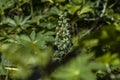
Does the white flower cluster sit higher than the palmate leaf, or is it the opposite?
the palmate leaf

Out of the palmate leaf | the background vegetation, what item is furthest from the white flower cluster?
the palmate leaf

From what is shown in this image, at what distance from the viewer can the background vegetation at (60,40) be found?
1.84 feet

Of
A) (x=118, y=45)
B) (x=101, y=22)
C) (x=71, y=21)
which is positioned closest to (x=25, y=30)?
(x=71, y=21)

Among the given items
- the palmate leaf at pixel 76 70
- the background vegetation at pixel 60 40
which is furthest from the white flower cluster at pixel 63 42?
the palmate leaf at pixel 76 70

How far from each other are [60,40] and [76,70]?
38.9 inches

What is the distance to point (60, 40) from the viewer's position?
1.60 meters

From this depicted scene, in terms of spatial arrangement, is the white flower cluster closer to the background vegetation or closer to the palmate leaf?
the background vegetation

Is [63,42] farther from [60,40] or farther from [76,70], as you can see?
[76,70]

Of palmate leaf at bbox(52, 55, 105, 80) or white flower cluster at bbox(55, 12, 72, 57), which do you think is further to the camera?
white flower cluster at bbox(55, 12, 72, 57)

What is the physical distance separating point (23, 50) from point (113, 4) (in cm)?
197

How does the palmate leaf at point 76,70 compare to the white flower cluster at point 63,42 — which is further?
the white flower cluster at point 63,42

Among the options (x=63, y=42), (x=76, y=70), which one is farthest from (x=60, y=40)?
(x=76, y=70)

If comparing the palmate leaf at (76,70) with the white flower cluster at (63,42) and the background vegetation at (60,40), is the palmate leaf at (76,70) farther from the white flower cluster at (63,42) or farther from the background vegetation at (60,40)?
the white flower cluster at (63,42)

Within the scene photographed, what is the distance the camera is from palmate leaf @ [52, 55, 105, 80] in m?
0.62
